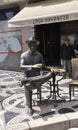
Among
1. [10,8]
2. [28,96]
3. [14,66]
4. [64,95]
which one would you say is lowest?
[14,66]

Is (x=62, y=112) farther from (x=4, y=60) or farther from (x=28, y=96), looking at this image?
(x=4, y=60)

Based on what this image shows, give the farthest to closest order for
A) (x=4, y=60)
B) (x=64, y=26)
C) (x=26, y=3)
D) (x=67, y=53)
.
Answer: (x=4, y=60) < (x=64, y=26) < (x=26, y=3) < (x=67, y=53)

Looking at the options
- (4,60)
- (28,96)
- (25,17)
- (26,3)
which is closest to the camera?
(28,96)

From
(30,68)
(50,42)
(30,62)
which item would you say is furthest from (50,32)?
(30,68)

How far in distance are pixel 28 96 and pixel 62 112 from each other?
0.93 meters

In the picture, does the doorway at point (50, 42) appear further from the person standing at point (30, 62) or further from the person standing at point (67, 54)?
the person standing at point (30, 62)

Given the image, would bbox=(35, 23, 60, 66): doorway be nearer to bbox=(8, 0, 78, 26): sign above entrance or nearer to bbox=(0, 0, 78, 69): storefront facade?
bbox=(0, 0, 78, 69): storefront facade

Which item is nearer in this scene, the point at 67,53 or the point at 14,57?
the point at 67,53

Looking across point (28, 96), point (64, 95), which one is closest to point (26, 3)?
point (64, 95)

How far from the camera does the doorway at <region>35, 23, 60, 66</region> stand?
594 inches

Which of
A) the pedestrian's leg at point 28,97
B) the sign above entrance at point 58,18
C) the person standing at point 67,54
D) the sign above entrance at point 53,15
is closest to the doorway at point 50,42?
the person standing at point 67,54

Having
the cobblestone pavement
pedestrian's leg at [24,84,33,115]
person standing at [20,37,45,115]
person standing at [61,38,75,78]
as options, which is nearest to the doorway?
person standing at [61,38,75,78]

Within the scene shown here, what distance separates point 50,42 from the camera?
615 inches

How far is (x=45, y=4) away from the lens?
12086 mm
